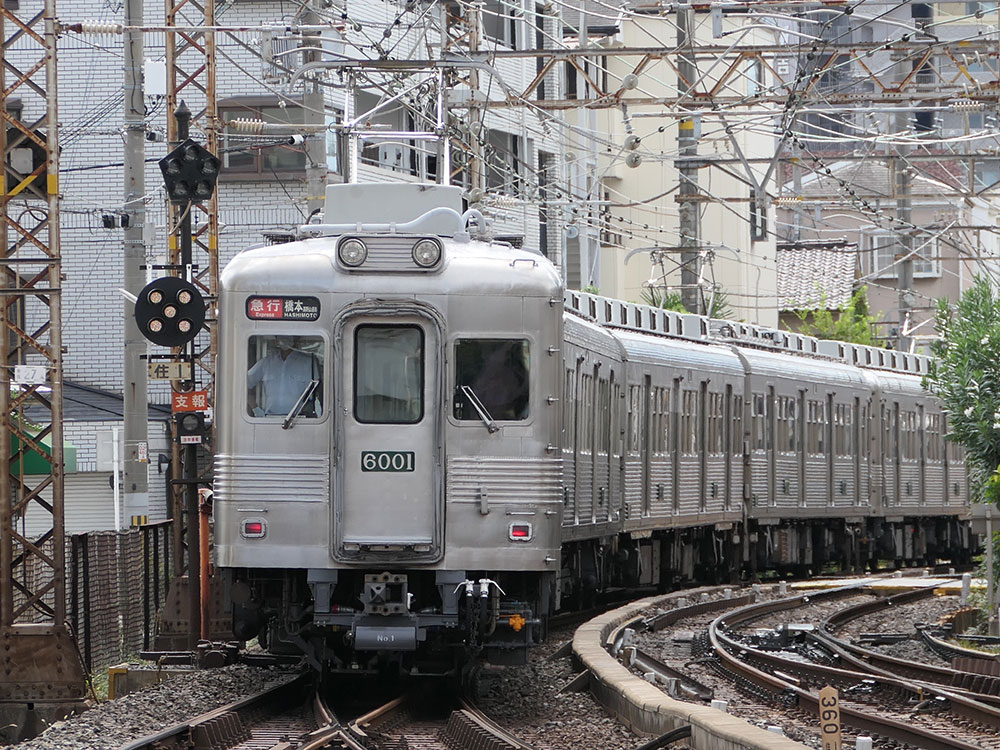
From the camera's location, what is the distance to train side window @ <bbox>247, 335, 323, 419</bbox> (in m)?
11.0

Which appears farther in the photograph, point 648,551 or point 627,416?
point 648,551

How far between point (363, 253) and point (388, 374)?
733 millimetres

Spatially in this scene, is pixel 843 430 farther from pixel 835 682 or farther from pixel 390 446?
pixel 390 446

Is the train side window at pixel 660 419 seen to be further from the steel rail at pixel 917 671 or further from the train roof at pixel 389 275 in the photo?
Answer: the train roof at pixel 389 275

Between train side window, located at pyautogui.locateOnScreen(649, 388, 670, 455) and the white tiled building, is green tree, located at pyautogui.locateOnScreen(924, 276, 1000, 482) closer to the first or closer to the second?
train side window, located at pyautogui.locateOnScreen(649, 388, 670, 455)

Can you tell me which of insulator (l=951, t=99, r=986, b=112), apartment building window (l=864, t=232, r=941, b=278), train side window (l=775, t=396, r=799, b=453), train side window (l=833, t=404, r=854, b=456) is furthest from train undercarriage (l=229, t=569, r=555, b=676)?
apartment building window (l=864, t=232, r=941, b=278)

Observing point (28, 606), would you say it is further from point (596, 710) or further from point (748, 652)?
point (748, 652)

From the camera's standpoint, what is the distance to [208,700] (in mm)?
11703

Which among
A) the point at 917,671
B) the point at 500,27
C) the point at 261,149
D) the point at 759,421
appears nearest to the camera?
the point at 917,671

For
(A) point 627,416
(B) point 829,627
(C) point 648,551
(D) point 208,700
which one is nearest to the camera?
(D) point 208,700

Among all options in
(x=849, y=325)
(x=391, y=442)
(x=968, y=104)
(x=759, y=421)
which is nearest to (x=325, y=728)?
(x=391, y=442)

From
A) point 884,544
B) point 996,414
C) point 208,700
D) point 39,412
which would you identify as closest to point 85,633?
point 208,700

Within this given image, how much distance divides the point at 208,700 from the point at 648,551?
9938mm

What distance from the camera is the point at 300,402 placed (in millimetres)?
10969
